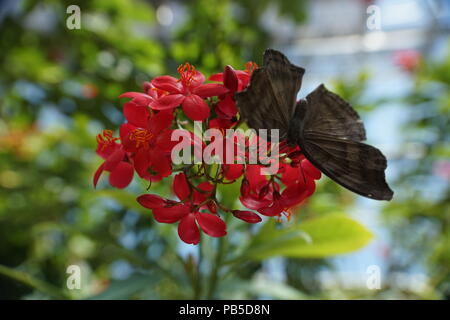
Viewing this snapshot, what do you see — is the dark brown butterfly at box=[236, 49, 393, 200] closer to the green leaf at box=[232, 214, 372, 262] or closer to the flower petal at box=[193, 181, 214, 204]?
the flower petal at box=[193, 181, 214, 204]

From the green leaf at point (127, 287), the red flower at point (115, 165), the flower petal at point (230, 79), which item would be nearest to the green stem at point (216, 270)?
the green leaf at point (127, 287)

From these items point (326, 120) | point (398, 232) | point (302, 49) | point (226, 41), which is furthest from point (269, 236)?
point (302, 49)

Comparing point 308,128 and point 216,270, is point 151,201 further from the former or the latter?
point 216,270

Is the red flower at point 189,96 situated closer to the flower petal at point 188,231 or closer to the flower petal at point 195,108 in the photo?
the flower petal at point 195,108

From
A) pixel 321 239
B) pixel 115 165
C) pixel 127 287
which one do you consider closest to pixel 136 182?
pixel 127 287

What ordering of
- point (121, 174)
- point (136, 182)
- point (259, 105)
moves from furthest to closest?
point (136, 182) < point (121, 174) < point (259, 105)

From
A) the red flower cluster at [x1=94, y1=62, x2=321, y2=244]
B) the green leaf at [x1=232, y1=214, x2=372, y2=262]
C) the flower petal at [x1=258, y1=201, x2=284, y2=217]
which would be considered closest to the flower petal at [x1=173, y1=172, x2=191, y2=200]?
the red flower cluster at [x1=94, y1=62, x2=321, y2=244]

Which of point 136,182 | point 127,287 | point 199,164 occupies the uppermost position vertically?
point 136,182

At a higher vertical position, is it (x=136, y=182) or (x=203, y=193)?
(x=136, y=182)
